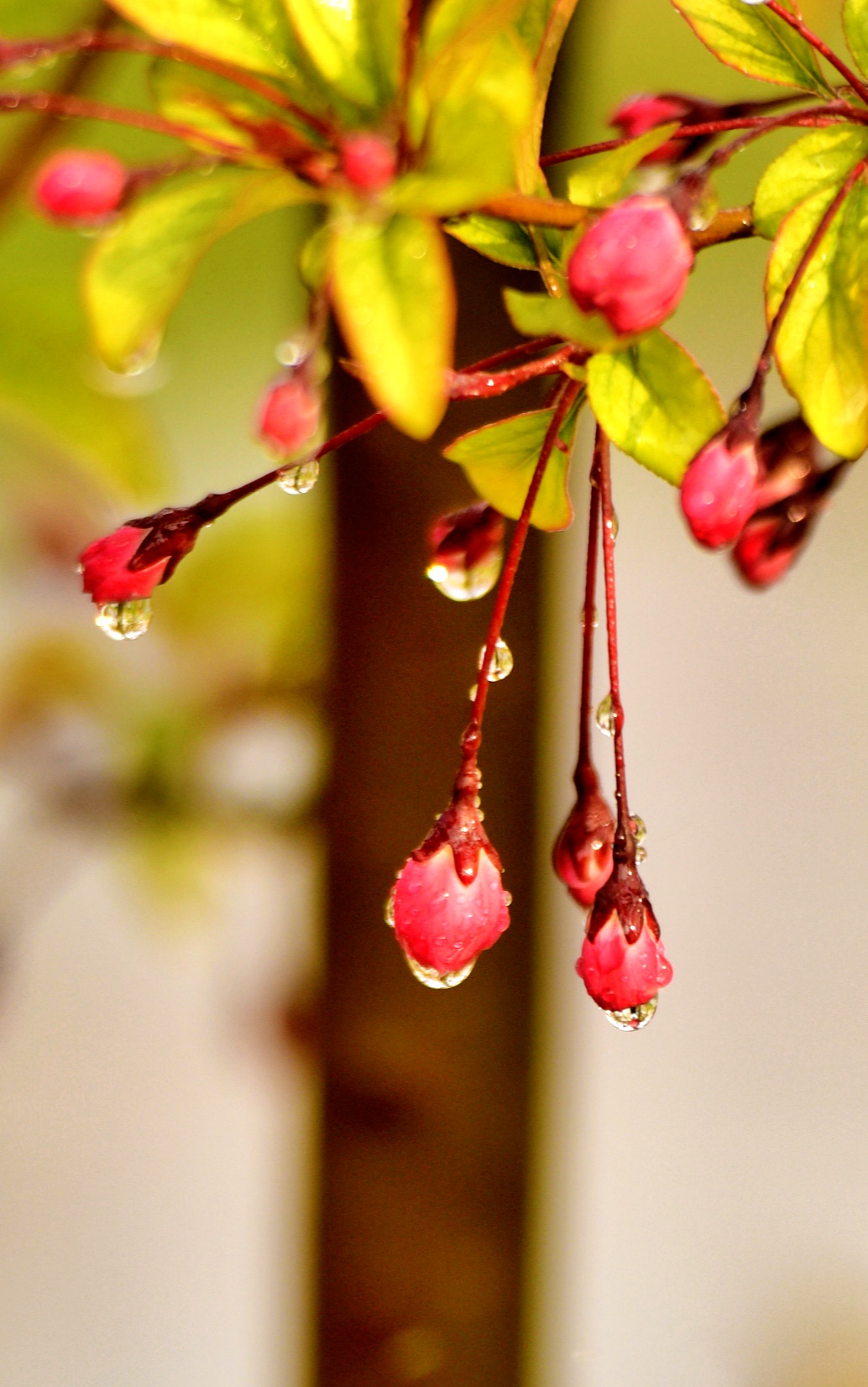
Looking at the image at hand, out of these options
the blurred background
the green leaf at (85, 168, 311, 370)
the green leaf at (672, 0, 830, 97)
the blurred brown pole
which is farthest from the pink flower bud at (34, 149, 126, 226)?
the blurred background

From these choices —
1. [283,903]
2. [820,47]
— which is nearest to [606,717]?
[820,47]

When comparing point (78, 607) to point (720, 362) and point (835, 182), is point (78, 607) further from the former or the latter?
point (835, 182)

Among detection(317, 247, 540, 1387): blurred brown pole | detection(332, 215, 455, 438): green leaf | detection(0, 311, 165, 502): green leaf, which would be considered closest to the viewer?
detection(332, 215, 455, 438): green leaf

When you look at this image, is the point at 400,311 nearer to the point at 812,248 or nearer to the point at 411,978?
the point at 812,248

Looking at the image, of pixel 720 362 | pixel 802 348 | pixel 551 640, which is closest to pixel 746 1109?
pixel 551 640

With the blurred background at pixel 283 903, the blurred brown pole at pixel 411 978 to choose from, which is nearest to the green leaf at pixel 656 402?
the blurred brown pole at pixel 411 978

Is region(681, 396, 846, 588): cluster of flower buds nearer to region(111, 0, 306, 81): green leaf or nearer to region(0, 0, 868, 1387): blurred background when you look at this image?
region(111, 0, 306, 81): green leaf
